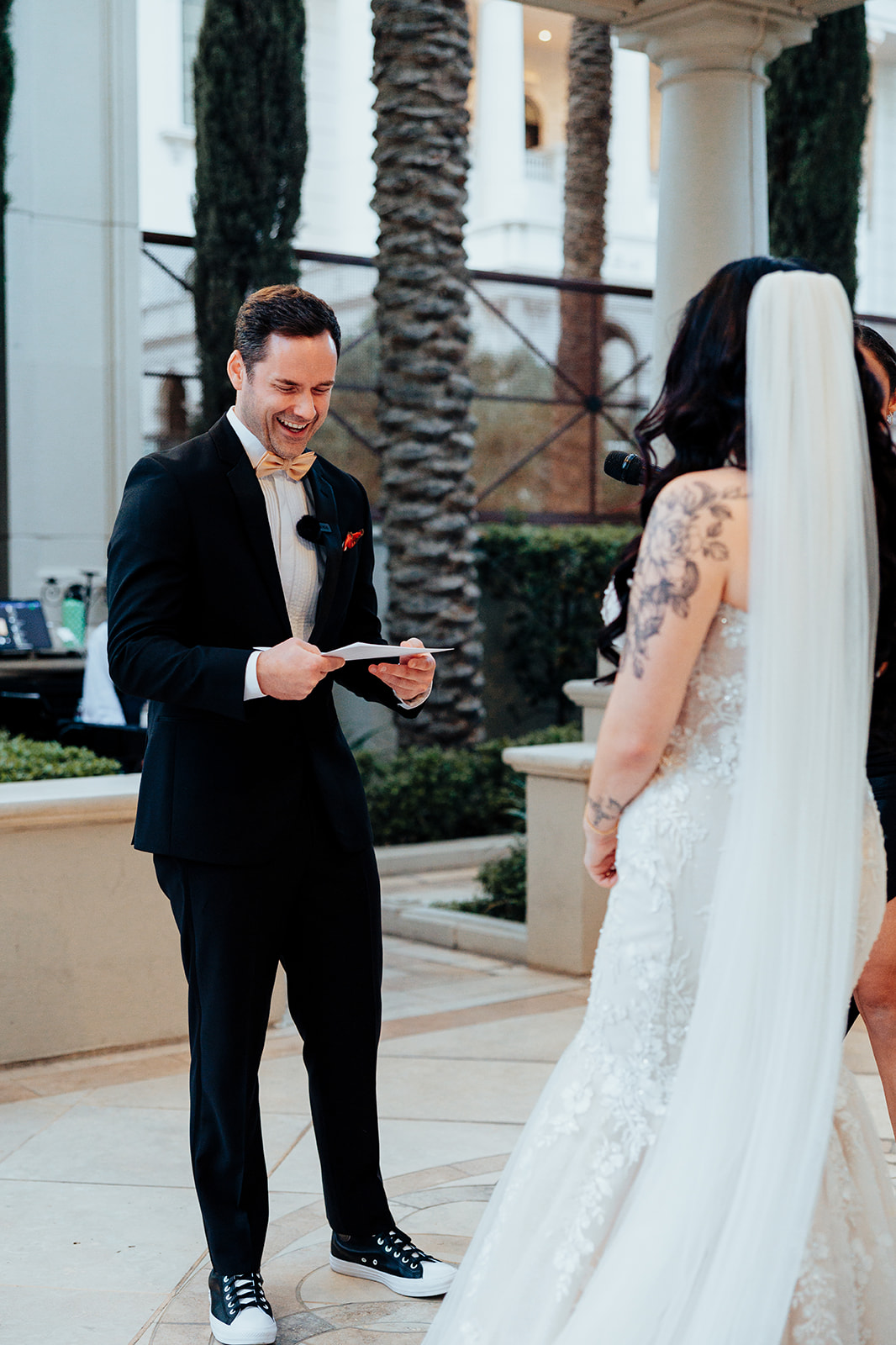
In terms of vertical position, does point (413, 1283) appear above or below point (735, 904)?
below

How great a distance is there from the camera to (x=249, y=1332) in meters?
2.88

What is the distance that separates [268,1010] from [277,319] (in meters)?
1.45

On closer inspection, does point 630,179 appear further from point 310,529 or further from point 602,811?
point 602,811

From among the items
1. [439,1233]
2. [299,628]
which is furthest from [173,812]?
[439,1233]

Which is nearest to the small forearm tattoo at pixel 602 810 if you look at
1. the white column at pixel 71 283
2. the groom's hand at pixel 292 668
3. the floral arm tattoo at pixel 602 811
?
the floral arm tattoo at pixel 602 811

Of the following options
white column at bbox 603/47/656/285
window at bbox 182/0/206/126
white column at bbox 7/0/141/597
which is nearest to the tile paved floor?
white column at bbox 7/0/141/597

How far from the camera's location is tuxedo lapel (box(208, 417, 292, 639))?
9.78 ft

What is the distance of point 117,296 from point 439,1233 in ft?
32.7

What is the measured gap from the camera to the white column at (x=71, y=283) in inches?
466

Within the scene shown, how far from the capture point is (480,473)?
12.7 metres

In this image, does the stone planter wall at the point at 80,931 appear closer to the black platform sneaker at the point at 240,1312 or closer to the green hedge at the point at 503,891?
the black platform sneaker at the point at 240,1312

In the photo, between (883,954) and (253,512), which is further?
(883,954)

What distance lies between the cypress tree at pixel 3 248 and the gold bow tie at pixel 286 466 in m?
9.39

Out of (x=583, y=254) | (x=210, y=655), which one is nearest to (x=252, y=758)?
(x=210, y=655)
